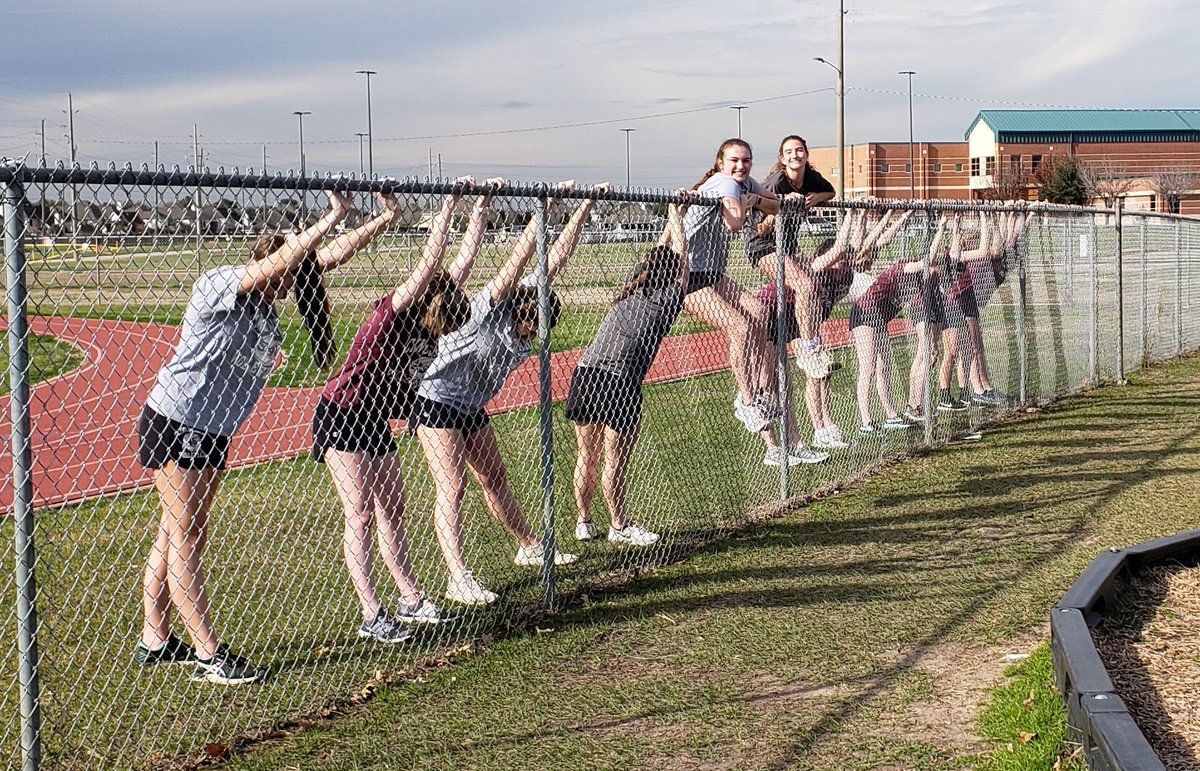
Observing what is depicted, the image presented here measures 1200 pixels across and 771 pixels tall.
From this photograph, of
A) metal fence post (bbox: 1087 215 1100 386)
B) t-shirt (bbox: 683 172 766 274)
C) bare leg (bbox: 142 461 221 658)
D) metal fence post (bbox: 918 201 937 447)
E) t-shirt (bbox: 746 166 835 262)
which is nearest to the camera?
bare leg (bbox: 142 461 221 658)

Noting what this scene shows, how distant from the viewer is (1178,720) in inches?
175

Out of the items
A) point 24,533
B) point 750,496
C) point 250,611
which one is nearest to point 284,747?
point 24,533

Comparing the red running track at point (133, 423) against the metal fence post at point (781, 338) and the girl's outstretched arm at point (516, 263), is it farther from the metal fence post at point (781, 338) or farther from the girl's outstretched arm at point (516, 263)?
the girl's outstretched arm at point (516, 263)

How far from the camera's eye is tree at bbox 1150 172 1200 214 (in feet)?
275

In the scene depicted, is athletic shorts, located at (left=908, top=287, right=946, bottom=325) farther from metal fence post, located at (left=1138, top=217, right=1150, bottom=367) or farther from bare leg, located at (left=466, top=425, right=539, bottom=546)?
metal fence post, located at (left=1138, top=217, right=1150, bottom=367)

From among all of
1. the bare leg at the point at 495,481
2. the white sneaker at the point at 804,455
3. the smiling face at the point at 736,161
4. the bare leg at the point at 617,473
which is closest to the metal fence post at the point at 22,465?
the bare leg at the point at 495,481

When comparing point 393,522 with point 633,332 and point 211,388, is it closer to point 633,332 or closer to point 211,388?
point 211,388

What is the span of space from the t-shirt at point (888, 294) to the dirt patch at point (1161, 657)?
408cm

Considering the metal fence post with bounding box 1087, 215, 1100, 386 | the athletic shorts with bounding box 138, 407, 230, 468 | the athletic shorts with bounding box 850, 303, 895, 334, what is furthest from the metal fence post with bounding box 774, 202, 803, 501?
the metal fence post with bounding box 1087, 215, 1100, 386

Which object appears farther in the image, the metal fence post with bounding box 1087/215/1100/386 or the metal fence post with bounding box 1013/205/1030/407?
the metal fence post with bounding box 1087/215/1100/386

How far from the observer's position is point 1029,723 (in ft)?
14.8

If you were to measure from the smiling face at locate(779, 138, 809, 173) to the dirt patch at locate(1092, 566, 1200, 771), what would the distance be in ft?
14.4

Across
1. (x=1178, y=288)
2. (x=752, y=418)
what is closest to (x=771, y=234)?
(x=752, y=418)

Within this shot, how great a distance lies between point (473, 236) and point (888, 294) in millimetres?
5405
